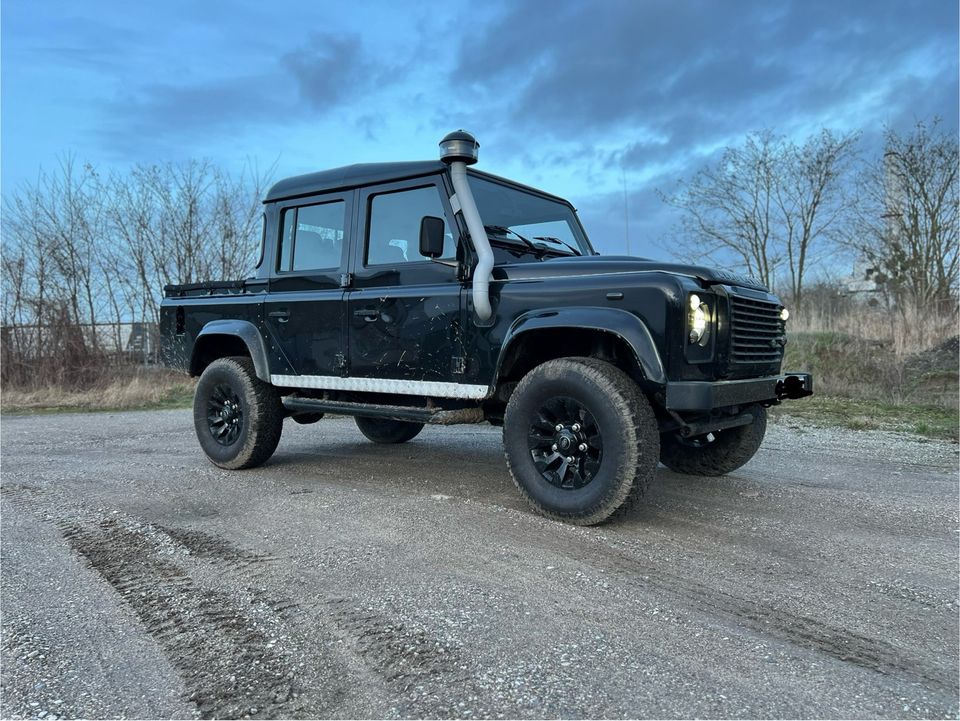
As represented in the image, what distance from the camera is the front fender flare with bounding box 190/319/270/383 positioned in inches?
202

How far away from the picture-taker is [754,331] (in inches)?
150

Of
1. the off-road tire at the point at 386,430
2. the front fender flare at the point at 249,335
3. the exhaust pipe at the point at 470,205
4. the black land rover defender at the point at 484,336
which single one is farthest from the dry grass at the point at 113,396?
the exhaust pipe at the point at 470,205

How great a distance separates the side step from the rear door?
211 mm

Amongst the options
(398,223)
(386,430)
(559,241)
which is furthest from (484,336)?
(386,430)

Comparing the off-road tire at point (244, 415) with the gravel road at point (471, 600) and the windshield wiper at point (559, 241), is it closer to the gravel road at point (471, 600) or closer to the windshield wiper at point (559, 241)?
the gravel road at point (471, 600)

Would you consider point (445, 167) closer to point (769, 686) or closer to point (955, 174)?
point (769, 686)

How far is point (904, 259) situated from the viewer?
45.2ft

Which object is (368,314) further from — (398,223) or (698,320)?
(698,320)

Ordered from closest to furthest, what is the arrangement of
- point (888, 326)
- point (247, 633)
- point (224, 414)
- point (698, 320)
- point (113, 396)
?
point (247, 633) → point (698, 320) → point (224, 414) → point (113, 396) → point (888, 326)

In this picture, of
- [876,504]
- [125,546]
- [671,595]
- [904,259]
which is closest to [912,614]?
[671,595]

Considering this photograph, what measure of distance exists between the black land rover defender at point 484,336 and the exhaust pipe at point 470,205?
1 cm

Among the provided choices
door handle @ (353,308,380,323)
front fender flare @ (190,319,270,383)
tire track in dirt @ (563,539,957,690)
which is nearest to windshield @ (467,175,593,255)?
door handle @ (353,308,380,323)

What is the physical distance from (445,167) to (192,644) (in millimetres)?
3104

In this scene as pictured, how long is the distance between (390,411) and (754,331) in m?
2.36
